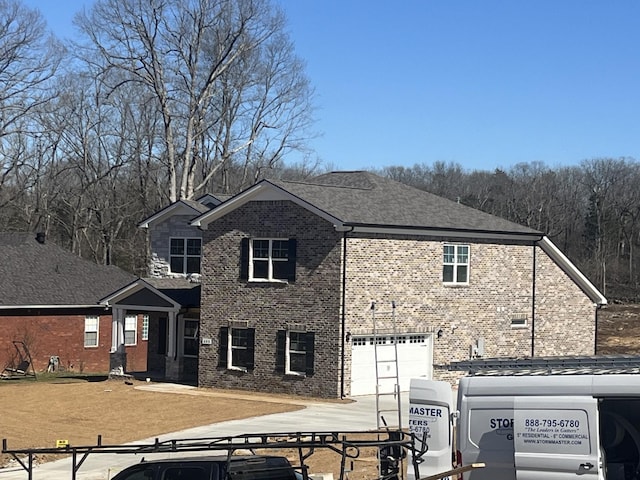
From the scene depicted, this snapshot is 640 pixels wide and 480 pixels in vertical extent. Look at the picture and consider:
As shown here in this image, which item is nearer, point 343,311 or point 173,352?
point 343,311

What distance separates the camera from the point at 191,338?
118 ft

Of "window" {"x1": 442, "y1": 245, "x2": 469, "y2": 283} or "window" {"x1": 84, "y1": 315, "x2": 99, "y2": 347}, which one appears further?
"window" {"x1": 84, "y1": 315, "x2": 99, "y2": 347}

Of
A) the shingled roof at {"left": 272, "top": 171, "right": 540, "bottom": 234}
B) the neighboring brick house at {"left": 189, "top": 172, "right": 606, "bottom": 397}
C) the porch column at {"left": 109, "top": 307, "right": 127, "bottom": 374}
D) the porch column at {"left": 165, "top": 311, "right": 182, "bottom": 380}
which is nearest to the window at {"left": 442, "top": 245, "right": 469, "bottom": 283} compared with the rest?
the neighboring brick house at {"left": 189, "top": 172, "right": 606, "bottom": 397}

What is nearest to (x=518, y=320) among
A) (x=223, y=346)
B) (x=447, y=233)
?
(x=447, y=233)

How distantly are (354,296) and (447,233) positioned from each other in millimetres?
4558

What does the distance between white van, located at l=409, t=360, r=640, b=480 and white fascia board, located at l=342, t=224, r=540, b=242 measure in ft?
61.2

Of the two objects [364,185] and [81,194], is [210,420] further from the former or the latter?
[81,194]

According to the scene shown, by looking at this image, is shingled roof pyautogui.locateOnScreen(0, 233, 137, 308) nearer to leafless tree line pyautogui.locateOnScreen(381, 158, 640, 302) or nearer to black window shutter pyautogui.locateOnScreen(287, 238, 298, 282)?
black window shutter pyautogui.locateOnScreen(287, 238, 298, 282)

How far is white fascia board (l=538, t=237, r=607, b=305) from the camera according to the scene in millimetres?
36750

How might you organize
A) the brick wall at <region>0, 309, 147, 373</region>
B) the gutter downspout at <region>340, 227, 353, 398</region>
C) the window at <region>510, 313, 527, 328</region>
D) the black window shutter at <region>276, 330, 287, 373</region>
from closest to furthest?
1. the gutter downspout at <region>340, 227, 353, 398</region>
2. the black window shutter at <region>276, 330, 287, 373</region>
3. the window at <region>510, 313, 527, 328</region>
4. the brick wall at <region>0, 309, 147, 373</region>

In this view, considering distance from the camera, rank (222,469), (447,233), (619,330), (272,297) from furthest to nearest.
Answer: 1. (619,330)
2. (447,233)
3. (272,297)
4. (222,469)

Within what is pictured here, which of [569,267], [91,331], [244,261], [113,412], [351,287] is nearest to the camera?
[113,412]

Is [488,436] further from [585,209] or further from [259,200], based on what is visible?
[585,209]

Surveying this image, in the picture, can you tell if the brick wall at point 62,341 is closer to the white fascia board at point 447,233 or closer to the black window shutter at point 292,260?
the black window shutter at point 292,260
